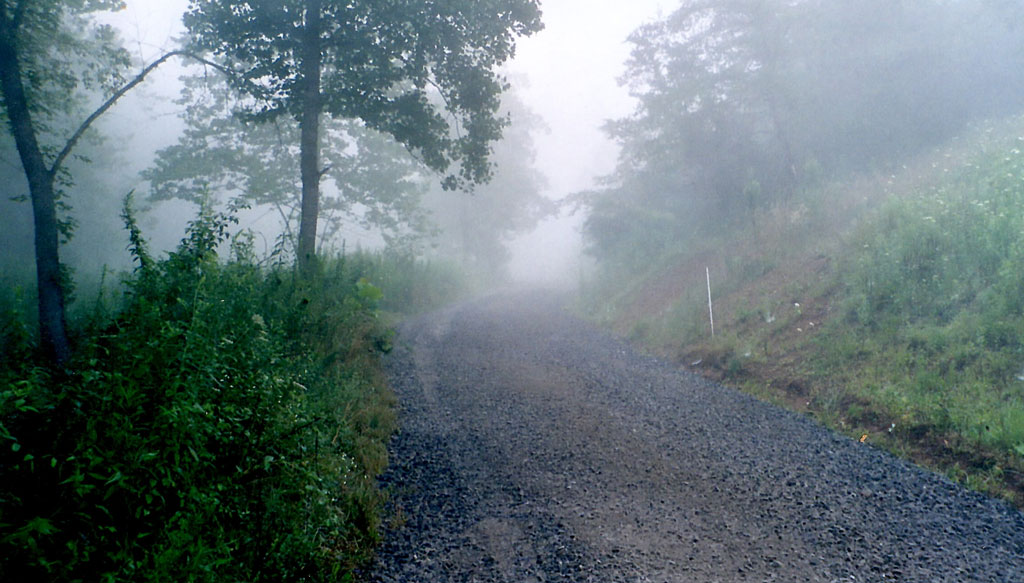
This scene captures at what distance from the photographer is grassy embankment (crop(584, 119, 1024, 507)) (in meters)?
6.31

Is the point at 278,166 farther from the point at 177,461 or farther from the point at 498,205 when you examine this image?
the point at 177,461

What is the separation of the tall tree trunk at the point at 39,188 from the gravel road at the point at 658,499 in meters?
5.64

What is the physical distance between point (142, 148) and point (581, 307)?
30.1 metres

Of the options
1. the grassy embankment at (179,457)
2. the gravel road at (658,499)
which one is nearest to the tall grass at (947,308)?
the gravel road at (658,499)

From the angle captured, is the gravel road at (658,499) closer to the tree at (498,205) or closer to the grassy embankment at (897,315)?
the grassy embankment at (897,315)

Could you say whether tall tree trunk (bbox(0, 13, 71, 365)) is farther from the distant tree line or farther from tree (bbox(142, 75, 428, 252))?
the distant tree line

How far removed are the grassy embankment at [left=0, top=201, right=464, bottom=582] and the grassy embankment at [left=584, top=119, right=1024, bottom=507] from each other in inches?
226

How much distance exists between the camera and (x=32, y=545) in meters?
2.22

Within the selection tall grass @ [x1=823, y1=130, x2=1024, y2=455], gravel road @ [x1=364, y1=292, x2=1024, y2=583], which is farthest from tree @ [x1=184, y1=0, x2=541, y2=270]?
tall grass @ [x1=823, y1=130, x2=1024, y2=455]

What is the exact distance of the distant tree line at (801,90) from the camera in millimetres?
19391

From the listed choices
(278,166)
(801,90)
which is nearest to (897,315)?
(801,90)

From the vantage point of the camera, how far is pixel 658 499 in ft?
16.1

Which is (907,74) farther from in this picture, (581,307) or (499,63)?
(499,63)

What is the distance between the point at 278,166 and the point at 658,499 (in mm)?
22583
